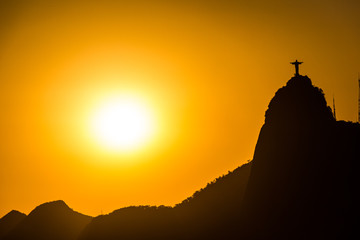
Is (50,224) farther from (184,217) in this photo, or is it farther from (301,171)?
(301,171)

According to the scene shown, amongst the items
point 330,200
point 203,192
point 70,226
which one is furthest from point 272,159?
point 70,226

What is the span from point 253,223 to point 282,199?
6137 millimetres

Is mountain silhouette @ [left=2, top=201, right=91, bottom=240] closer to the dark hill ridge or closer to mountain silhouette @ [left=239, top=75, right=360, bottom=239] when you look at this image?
the dark hill ridge

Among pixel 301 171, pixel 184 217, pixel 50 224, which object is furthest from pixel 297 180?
pixel 50 224

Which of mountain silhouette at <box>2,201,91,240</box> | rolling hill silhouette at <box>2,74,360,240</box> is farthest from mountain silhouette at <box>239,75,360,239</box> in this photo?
mountain silhouette at <box>2,201,91,240</box>

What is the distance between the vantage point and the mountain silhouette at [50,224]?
179375mm

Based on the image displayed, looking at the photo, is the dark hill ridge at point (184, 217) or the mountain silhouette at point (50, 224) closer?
the dark hill ridge at point (184, 217)

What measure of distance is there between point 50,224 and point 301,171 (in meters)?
93.9

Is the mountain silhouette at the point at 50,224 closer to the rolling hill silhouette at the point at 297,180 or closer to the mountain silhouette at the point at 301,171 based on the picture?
the rolling hill silhouette at the point at 297,180

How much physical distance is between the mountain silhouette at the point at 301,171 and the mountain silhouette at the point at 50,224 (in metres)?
78.1

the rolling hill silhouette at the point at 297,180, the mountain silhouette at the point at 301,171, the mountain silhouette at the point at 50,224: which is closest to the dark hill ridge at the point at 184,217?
the rolling hill silhouette at the point at 297,180

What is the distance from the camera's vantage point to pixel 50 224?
7254 inches

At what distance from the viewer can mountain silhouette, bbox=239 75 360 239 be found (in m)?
103

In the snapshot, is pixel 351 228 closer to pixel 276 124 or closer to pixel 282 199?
pixel 282 199
